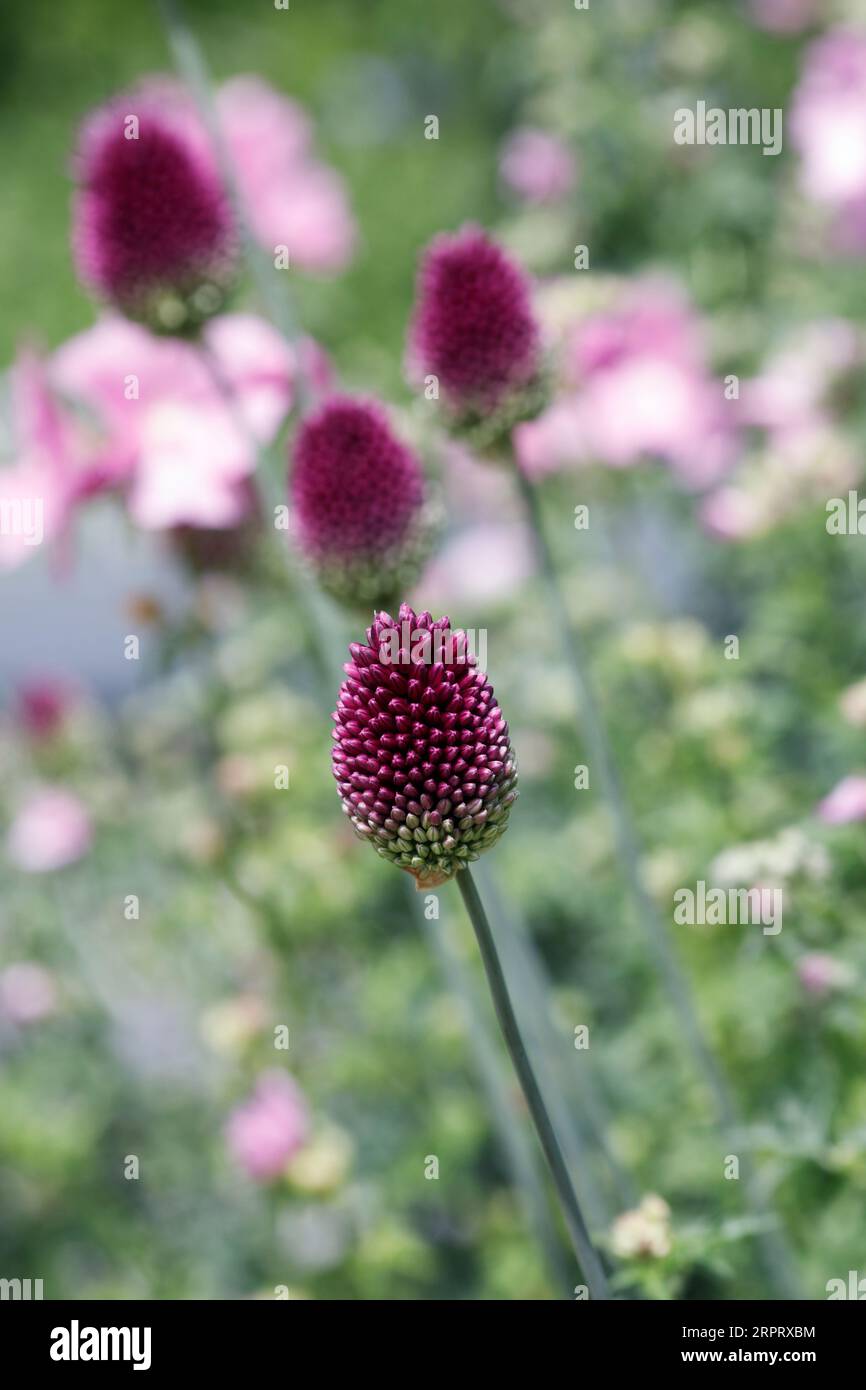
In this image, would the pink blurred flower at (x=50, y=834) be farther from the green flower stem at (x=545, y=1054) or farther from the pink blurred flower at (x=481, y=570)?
the green flower stem at (x=545, y=1054)

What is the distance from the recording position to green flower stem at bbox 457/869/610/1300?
813 mm

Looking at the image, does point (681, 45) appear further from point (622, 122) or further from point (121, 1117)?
point (121, 1117)

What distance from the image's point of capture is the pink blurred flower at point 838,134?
213 centimetres

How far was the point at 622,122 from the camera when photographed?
2.52 meters

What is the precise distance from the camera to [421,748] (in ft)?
2.72

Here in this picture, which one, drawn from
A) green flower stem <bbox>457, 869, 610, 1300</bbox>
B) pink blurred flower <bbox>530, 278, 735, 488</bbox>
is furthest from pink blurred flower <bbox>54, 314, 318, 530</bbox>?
green flower stem <bbox>457, 869, 610, 1300</bbox>

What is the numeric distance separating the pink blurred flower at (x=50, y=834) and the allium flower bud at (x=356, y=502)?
1.03 meters

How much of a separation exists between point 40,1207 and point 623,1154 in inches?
36.1

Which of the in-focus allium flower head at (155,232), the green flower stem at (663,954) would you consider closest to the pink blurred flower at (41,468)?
the in-focus allium flower head at (155,232)

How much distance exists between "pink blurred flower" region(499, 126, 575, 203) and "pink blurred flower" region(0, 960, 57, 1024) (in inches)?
63.9

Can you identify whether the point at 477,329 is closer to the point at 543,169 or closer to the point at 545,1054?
the point at 545,1054

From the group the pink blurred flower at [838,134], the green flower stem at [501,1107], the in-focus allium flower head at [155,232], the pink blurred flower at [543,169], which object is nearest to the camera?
the in-focus allium flower head at [155,232]

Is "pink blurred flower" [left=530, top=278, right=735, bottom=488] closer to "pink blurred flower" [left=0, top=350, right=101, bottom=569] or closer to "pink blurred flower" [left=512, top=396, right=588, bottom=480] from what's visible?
"pink blurred flower" [left=512, top=396, right=588, bottom=480]

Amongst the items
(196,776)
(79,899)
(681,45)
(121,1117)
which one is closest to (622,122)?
(681,45)
